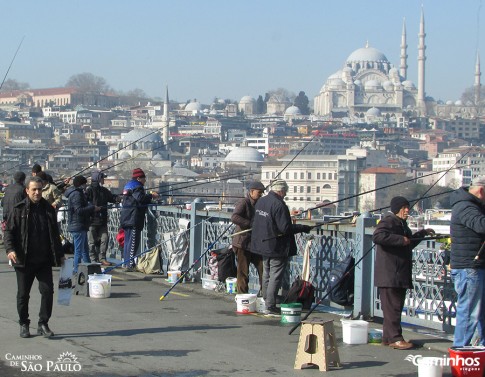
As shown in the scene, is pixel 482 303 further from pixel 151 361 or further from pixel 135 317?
pixel 135 317

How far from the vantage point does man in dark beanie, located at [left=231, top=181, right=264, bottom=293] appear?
Result: 29.5ft

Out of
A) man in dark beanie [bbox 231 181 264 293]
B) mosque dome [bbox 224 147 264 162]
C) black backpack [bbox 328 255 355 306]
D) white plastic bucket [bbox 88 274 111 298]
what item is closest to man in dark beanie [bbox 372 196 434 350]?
black backpack [bbox 328 255 355 306]

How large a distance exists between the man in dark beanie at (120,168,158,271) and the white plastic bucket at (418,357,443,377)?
5367 mm

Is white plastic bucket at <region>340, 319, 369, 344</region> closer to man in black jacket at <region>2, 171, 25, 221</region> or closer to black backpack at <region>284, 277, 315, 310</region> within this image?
black backpack at <region>284, 277, 315, 310</region>

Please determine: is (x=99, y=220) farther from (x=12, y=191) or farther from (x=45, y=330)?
(x=45, y=330)

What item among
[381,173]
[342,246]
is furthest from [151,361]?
[381,173]

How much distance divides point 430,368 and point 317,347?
27.2 inches

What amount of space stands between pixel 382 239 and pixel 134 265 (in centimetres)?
445

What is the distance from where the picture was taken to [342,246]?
8.54 metres

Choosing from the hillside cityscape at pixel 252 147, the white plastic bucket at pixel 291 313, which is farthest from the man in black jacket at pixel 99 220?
the hillside cityscape at pixel 252 147

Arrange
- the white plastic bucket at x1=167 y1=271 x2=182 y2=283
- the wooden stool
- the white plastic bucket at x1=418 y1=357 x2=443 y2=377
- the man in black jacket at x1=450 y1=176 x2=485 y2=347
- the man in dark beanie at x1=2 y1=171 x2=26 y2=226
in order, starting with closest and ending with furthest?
1. the white plastic bucket at x1=418 y1=357 x2=443 y2=377
2. the wooden stool
3. the man in black jacket at x1=450 y1=176 x2=485 y2=347
4. the man in dark beanie at x1=2 y1=171 x2=26 y2=226
5. the white plastic bucket at x1=167 y1=271 x2=182 y2=283

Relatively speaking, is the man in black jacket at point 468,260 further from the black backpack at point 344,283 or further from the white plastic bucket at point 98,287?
the white plastic bucket at point 98,287

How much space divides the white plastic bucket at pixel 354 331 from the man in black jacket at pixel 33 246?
1.78m

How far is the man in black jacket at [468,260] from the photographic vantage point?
668cm
